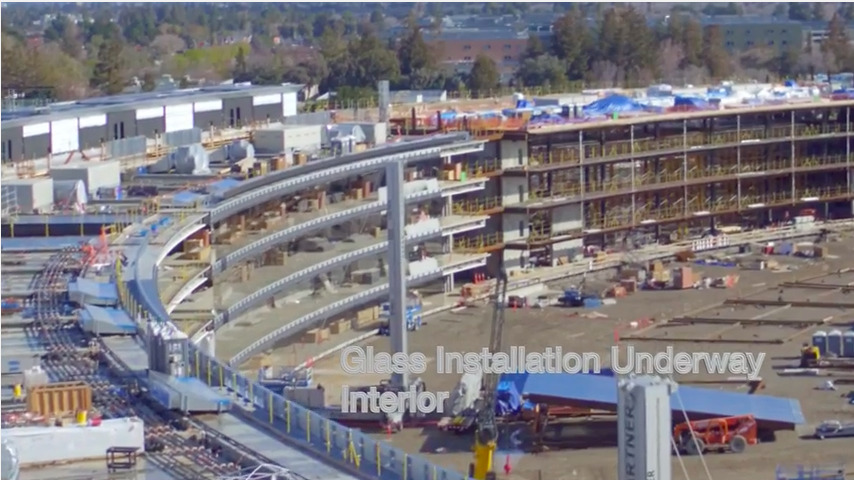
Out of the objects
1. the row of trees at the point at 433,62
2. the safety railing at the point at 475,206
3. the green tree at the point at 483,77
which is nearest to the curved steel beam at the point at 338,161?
the safety railing at the point at 475,206

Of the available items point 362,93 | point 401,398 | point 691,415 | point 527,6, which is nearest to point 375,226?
point 401,398

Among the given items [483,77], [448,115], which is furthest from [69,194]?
[483,77]

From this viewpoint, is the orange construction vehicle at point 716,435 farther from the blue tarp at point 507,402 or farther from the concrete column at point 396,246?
the concrete column at point 396,246

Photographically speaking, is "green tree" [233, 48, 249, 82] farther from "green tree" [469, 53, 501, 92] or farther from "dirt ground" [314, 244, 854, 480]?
"dirt ground" [314, 244, 854, 480]

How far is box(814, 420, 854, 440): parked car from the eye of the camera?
6.21 meters

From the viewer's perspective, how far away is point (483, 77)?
58.1 ft

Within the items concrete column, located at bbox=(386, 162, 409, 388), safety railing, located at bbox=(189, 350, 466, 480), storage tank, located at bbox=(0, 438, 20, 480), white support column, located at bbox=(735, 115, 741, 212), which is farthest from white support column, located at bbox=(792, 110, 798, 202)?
storage tank, located at bbox=(0, 438, 20, 480)

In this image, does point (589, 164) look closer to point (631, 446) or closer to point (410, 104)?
point (410, 104)

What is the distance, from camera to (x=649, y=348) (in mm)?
8320

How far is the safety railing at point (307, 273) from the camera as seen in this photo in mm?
7770

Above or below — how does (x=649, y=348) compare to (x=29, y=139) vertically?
below

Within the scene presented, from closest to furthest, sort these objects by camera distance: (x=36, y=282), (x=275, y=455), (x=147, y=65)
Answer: (x=275, y=455) → (x=36, y=282) → (x=147, y=65)

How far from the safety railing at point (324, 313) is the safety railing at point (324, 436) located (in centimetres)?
266

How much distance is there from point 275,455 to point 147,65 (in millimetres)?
20065
